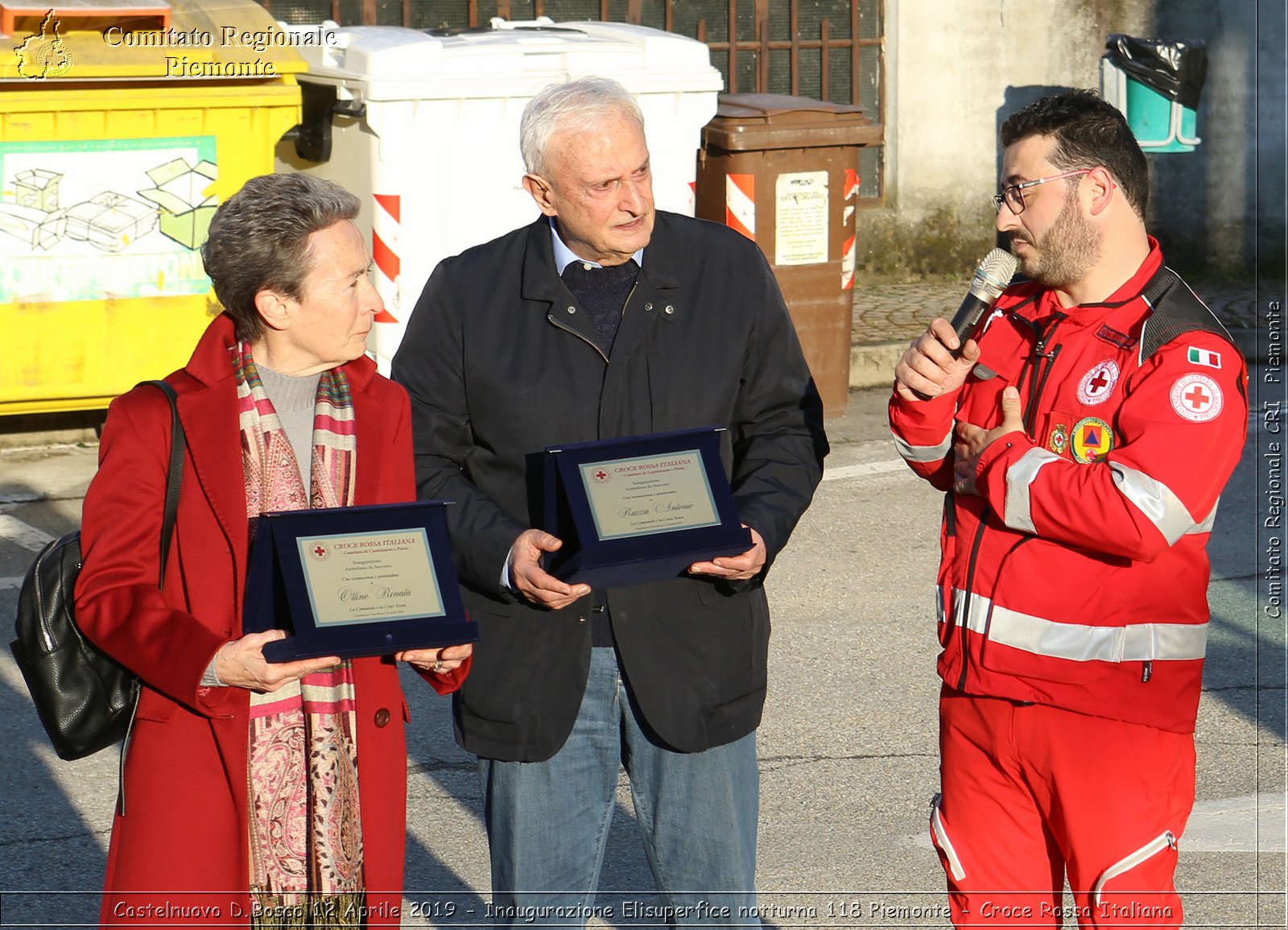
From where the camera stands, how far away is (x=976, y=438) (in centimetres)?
305

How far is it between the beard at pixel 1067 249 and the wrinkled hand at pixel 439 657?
4.16 feet

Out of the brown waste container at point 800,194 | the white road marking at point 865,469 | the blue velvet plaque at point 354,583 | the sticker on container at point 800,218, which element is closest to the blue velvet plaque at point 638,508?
the blue velvet plaque at point 354,583

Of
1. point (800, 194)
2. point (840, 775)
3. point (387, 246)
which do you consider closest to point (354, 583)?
point (840, 775)

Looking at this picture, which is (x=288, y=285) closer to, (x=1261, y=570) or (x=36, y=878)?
(x=36, y=878)

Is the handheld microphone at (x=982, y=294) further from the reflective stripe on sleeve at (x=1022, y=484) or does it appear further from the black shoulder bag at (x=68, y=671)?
the black shoulder bag at (x=68, y=671)

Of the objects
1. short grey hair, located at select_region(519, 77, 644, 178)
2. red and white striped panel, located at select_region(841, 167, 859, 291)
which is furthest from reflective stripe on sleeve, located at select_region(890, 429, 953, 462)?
red and white striped panel, located at select_region(841, 167, 859, 291)

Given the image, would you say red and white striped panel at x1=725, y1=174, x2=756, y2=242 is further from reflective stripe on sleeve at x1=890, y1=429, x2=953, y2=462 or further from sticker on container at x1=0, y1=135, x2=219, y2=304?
reflective stripe on sleeve at x1=890, y1=429, x2=953, y2=462

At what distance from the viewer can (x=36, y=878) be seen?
444cm

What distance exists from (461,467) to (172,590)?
0.69 m

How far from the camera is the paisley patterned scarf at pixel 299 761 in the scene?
2.84 meters

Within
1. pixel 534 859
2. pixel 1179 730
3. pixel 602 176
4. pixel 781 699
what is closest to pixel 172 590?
pixel 534 859

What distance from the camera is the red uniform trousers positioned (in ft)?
9.87

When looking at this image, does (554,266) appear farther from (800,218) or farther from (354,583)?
(800,218)

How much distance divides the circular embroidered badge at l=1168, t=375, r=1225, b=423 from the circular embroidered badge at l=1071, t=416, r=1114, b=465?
0.15 m
